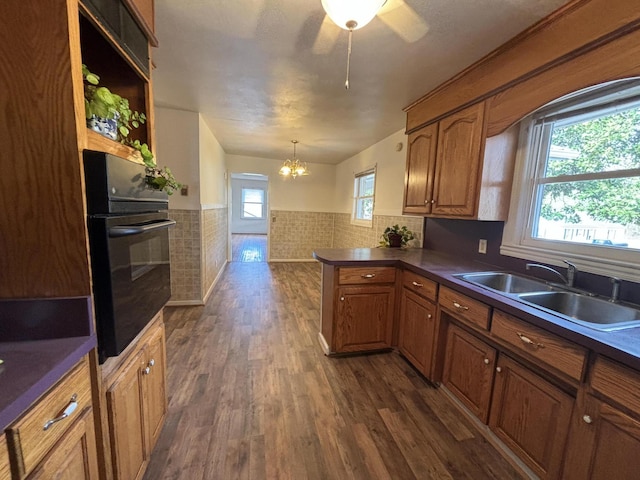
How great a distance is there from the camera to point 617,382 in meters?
0.92

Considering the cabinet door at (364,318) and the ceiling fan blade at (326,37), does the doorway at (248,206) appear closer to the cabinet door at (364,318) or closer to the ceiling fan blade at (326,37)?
the cabinet door at (364,318)

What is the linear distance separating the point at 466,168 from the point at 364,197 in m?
2.90

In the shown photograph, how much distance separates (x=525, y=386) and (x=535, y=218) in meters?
1.14

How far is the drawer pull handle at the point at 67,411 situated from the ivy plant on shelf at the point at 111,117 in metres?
0.82

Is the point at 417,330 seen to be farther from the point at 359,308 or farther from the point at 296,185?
the point at 296,185

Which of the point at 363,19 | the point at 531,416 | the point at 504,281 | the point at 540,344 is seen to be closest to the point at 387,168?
the point at 504,281

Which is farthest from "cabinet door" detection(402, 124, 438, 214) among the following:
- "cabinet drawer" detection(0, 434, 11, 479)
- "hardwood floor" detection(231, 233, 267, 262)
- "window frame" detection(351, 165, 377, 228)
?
"hardwood floor" detection(231, 233, 267, 262)

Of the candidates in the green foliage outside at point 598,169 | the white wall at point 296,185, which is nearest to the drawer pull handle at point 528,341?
the green foliage outside at point 598,169

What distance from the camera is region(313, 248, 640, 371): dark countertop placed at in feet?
3.06

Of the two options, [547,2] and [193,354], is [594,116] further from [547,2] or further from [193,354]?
[193,354]

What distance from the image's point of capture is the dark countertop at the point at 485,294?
934 millimetres

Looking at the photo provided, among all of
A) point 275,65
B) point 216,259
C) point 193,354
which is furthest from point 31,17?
point 216,259

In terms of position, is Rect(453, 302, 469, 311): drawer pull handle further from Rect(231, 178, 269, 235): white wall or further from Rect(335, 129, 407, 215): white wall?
Rect(231, 178, 269, 235): white wall

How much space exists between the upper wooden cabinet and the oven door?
2013mm
